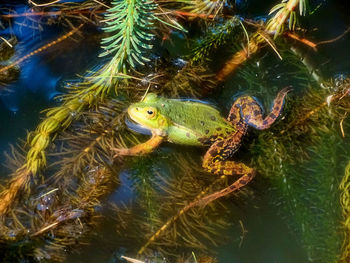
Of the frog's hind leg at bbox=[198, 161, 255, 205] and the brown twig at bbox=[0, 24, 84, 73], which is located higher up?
the brown twig at bbox=[0, 24, 84, 73]

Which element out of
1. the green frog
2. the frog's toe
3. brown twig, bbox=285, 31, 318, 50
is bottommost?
the frog's toe

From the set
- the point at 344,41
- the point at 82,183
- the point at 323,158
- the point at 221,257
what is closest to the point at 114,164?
the point at 82,183

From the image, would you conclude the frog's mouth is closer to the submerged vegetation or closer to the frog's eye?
the submerged vegetation

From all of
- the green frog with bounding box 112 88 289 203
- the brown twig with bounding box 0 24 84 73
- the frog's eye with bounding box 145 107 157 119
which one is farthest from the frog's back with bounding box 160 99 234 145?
the brown twig with bounding box 0 24 84 73

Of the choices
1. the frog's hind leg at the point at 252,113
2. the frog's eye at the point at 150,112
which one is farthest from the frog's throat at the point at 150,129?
the frog's hind leg at the point at 252,113

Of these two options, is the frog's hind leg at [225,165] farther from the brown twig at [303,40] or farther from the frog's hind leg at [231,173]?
the brown twig at [303,40]

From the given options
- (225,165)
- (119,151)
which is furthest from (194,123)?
(119,151)

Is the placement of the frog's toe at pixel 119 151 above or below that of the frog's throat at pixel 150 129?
below

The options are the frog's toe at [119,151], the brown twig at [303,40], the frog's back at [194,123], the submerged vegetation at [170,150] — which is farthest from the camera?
the brown twig at [303,40]
